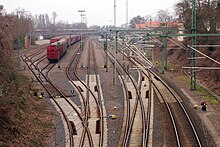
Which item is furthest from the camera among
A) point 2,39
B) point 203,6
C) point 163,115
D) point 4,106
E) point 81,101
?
point 203,6

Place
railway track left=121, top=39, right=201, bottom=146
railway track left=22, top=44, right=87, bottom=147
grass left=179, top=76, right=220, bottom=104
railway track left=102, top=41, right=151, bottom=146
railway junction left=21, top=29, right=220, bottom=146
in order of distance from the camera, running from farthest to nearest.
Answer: grass left=179, top=76, right=220, bottom=104, railway track left=22, top=44, right=87, bottom=147, railway junction left=21, top=29, right=220, bottom=146, railway track left=102, top=41, right=151, bottom=146, railway track left=121, top=39, right=201, bottom=146

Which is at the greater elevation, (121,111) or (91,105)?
(91,105)

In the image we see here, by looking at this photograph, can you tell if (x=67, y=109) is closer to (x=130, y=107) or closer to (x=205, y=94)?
(x=130, y=107)

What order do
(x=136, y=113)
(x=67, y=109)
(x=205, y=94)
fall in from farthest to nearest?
1. (x=205, y=94)
2. (x=67, y=109)
3. (x=136, y=113)

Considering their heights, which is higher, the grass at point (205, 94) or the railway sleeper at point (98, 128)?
the grass at point (205, 94)

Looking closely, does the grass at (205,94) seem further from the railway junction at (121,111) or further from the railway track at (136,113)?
the railway track at (136,113)

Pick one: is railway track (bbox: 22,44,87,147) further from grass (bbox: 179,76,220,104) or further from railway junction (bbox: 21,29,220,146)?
grass (bbox: 179,76,220,104)

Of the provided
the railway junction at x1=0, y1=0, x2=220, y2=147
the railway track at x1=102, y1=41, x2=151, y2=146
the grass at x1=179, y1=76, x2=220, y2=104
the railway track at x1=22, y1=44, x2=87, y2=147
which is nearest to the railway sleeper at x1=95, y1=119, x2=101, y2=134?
the railway junction at x1=0, y1=0, x2=220, y2=147

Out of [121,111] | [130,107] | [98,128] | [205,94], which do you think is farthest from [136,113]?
[205,94]

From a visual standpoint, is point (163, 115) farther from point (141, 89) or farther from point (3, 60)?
point (3, 60)

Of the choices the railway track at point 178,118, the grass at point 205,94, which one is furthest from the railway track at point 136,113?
the grass at point 205,94

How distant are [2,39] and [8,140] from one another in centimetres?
1072

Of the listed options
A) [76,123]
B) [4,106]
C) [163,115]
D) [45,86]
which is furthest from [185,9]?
[4,106]

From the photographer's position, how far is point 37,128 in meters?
14.2
